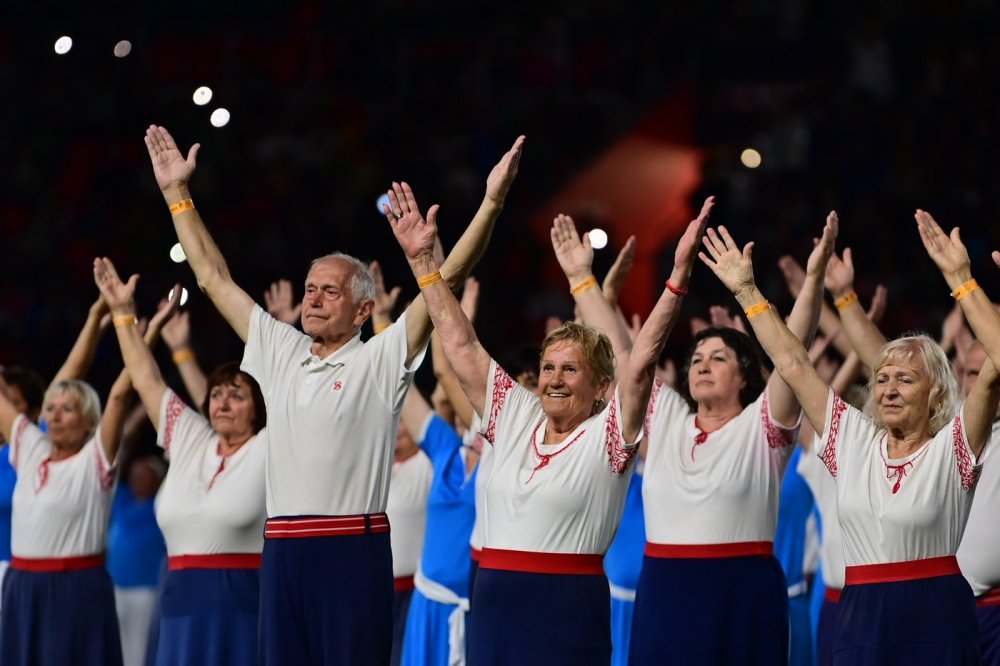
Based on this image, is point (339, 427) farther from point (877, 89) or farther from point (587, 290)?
point (877, 89)

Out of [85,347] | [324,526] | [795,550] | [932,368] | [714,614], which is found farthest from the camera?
[795,550]

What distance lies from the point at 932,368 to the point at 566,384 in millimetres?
1085

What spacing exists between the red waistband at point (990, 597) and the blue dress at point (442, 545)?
220 centimetres

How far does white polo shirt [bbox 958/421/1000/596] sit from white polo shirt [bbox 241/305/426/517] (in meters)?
2.00

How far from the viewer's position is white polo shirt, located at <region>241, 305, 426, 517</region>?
4957mm

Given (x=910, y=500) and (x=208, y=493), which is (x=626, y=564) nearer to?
(x=208, y=493)

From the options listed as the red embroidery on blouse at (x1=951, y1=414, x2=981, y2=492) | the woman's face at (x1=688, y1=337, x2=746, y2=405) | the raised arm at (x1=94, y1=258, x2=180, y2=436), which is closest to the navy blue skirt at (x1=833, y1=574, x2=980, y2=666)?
the red embroidery on blouse at (x1=951, y1=414, x2=981, y2=492)

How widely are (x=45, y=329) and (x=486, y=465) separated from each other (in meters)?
6.54

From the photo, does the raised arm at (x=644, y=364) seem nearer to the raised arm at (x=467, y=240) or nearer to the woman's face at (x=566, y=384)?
the woman's face at (x=566, y=384)

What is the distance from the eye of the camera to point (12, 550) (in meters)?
6.82

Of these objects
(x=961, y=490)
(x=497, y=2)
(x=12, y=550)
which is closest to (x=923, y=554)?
(x=961, y=490)

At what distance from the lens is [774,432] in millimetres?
5309

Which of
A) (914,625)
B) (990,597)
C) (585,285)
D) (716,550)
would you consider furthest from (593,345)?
(990,597)

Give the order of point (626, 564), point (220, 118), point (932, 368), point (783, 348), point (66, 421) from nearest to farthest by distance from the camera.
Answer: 1. point (932, 368)
2. point (783, 348)
3. point (220, 118)
4. point (626, 564)
5. point (66, 421)
